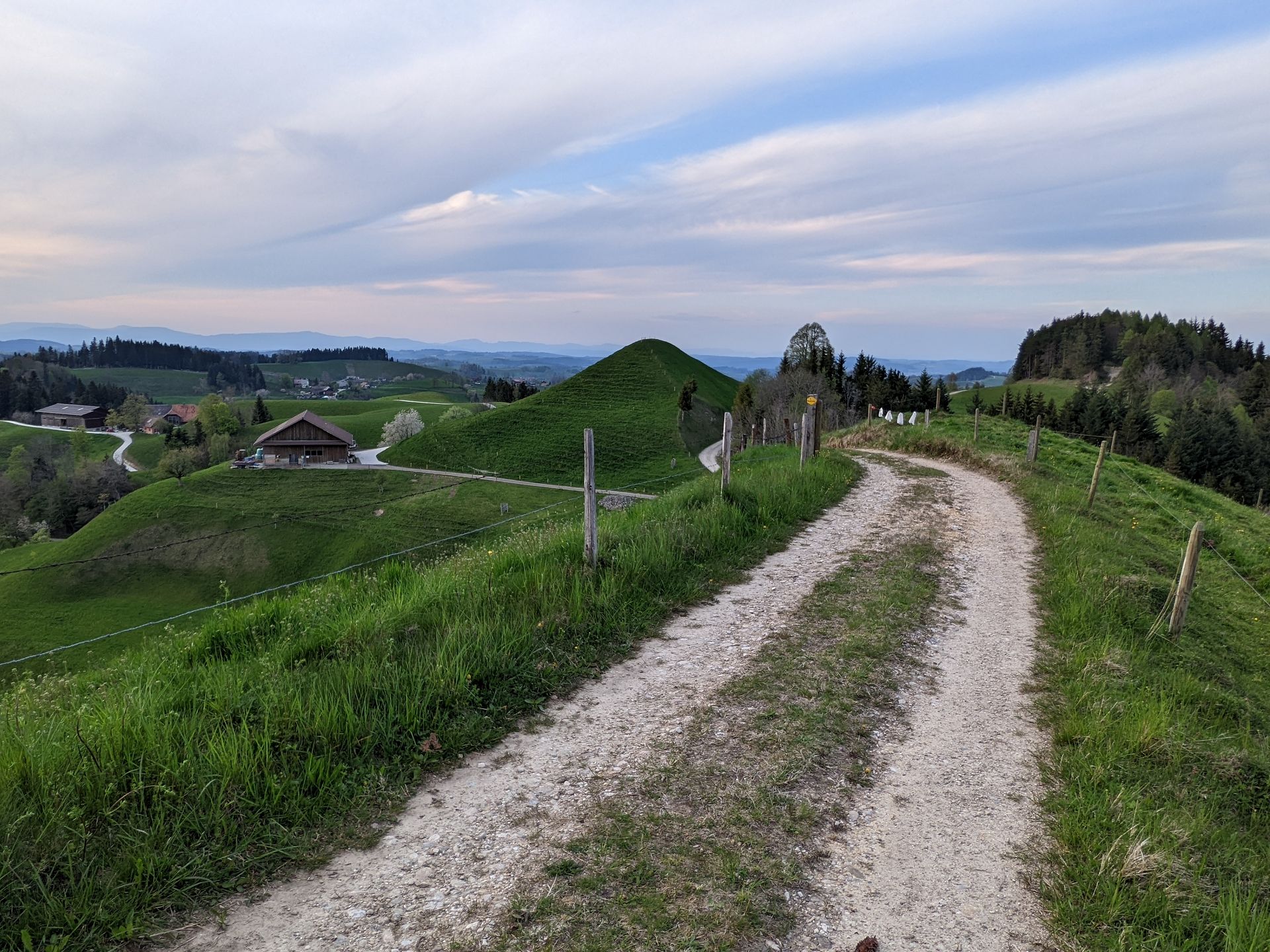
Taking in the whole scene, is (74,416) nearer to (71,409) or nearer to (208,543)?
(71,409)

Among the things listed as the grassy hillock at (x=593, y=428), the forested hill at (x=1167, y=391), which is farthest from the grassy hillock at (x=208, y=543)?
the forested hill at (x=1167, y=391)

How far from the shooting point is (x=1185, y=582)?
895 centimetres

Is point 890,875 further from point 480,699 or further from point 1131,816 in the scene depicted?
point 480,699

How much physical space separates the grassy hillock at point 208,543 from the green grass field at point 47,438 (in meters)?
78.7

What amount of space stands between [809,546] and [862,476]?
31.5 ft

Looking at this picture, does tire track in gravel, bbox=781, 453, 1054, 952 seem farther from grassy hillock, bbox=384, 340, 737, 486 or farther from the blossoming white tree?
the blossoming white tree

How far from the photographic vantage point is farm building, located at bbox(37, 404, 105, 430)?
166363 mm

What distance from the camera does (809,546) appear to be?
12.7 metres

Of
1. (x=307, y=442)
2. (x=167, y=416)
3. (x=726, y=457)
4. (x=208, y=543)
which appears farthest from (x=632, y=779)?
(x=167, y=416)

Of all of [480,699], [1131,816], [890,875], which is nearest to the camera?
[890,875]

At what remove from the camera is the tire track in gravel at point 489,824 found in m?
3.81

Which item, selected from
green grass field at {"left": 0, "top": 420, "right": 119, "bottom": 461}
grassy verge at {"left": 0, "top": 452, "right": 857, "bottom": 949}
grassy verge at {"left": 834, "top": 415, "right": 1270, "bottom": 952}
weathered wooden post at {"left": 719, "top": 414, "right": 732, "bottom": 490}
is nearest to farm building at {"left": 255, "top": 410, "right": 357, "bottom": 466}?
green grass field at {"left": 0, "top": 420, "right": 119, "bottom": 461}

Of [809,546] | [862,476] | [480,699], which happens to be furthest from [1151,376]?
[480,699]

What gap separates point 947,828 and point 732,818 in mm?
1597
